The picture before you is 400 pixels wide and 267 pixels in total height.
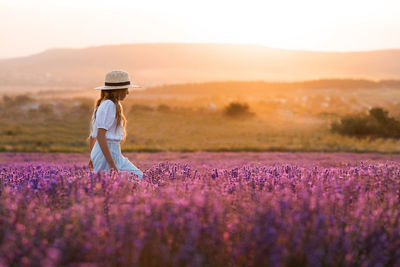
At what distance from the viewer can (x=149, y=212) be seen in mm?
2311

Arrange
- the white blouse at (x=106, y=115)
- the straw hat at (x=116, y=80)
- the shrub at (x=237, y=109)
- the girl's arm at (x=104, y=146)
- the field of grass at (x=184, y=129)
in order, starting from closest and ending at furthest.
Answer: the girl's arm at (x=104, y=146) → the white blouse at (x=106, y=115) → the straw hat at (x=116, y=80) → the field of grass at (x=184, y=129) → the shrub at (x=237, y=109)

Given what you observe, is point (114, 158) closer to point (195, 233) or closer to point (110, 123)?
point (110, 123)

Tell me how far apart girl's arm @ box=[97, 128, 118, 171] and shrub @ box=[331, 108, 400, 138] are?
18.2m

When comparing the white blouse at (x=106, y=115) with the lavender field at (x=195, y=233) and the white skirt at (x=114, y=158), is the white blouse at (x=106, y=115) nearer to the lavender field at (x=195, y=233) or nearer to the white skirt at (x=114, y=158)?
the white skirt at (x=114, y=158)

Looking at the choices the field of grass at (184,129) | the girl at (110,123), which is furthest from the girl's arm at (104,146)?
the field of grass at (184,129)

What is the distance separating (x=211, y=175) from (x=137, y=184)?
0.81 meters

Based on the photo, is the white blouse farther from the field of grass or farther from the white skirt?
the field of grass

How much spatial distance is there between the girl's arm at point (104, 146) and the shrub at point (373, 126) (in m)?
18.2

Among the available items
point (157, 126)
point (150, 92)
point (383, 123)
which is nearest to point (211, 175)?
point (383, 123)

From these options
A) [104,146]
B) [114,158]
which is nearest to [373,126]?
[114,158]

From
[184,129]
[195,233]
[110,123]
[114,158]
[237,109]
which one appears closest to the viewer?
[195,233]

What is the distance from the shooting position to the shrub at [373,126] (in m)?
20.6

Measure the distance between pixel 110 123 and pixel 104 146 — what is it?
28 cm

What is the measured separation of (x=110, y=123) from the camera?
15.3 feet
